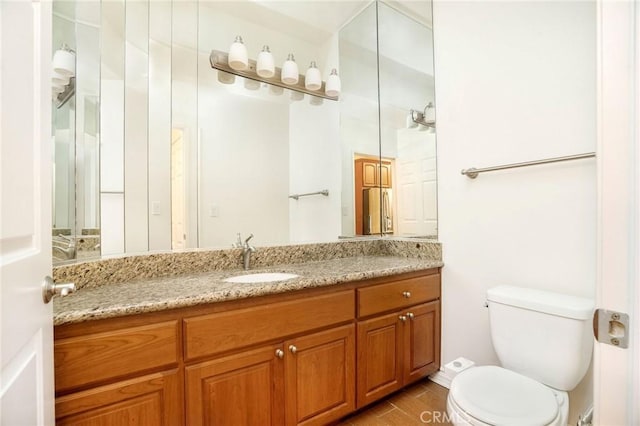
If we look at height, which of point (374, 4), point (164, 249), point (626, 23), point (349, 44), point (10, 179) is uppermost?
point (374, 4)

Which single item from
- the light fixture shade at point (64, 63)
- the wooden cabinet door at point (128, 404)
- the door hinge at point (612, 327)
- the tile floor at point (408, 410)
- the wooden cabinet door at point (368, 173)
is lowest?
the tile floor at point (408, 410)

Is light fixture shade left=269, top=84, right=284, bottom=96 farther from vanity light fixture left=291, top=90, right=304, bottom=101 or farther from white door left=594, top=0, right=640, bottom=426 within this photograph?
white door left=594, top=0, right=640, bottom=426

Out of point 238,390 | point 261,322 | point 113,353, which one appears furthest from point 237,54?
point 238,390

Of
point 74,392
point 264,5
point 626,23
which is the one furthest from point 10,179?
point 264,5

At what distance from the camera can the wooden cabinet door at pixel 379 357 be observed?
155 centimetres

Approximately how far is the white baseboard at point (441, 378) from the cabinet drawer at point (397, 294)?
50cm

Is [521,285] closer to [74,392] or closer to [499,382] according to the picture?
[499,382]

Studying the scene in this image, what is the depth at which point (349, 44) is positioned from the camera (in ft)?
8.46

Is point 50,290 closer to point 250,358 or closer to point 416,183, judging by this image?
point 250,358

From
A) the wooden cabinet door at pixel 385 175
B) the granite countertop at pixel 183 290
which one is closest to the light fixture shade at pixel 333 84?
the wooden cabinet door at pixel 385 175

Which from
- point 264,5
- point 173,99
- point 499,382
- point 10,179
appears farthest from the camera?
point 264,5

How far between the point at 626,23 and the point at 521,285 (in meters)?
1.39

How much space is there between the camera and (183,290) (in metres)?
1.19

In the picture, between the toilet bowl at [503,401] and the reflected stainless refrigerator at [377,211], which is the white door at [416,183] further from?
the toilet bowl at [503,401]
